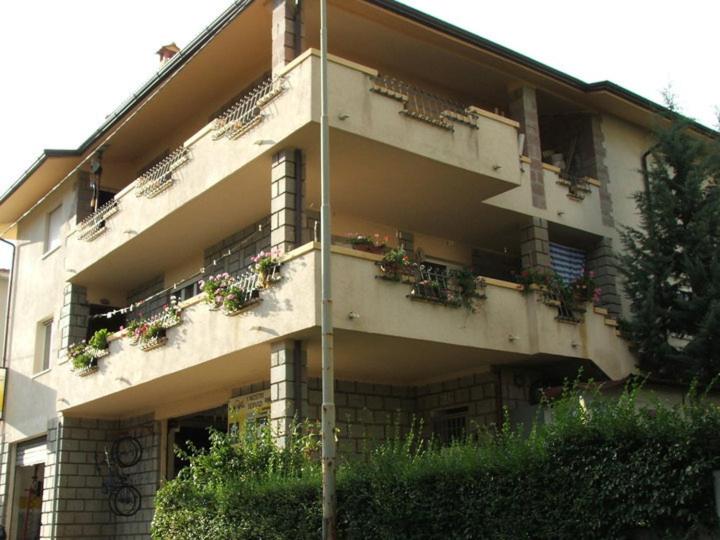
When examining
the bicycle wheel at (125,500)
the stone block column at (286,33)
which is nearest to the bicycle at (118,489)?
the bicycle wheel at (125,500)

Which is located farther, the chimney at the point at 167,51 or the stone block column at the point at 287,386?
the chimney at the point at 167,51

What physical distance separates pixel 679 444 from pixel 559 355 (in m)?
9.09

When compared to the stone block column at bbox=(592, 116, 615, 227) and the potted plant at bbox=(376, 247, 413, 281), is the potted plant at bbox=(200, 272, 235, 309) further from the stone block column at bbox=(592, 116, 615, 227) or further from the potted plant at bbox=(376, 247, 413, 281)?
the stone block column at bbox=(592, 116, 615, 227)

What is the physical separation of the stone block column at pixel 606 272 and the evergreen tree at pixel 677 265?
0.48 metres

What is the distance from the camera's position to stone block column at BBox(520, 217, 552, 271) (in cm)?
1884

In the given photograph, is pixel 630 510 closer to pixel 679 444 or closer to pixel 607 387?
pixel 679 444

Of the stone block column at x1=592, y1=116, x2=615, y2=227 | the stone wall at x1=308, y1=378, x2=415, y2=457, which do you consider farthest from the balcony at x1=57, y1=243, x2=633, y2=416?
the stone block column at x1=592, y1=116, x2=615, y2=227

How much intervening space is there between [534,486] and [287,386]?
6.10 metres

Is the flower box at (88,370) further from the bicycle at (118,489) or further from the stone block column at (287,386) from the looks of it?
the stone block column at (287,386)

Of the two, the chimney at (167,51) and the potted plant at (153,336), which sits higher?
the chimney at (167,51)

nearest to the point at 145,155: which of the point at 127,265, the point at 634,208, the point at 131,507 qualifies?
the point at 127,265

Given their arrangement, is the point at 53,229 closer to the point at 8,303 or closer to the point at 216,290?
the point at 8,303

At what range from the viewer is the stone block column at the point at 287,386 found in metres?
14.4

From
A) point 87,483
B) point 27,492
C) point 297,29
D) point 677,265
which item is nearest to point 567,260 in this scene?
point 677,265
